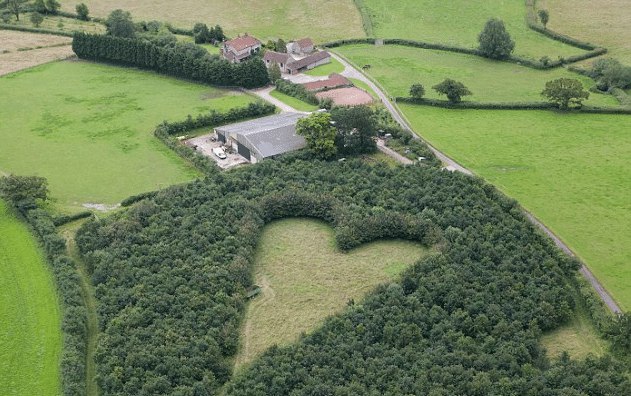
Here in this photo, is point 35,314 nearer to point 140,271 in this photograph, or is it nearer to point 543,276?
point 140,271

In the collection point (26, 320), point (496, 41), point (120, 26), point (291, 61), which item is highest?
point (496, 41)

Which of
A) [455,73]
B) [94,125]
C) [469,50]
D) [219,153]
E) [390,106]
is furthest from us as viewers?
A: [469,50]

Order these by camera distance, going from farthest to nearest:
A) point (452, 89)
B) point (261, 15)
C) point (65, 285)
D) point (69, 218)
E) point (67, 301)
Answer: point (261, 15) < point (452, 89) < point (69, 218) < point (65, 285) < point (67, 301)

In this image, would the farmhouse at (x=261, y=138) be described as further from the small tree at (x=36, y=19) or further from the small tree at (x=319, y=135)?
→ the small tree at (x=36, y=19)

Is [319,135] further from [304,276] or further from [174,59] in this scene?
[174,59]

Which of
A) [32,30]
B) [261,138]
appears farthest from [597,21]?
[32,30]

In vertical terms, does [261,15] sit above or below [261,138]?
above

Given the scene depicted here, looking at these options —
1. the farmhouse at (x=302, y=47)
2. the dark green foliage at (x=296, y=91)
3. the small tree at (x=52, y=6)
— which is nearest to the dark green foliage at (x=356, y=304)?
the dark green foliage at (x=296, y=91)
